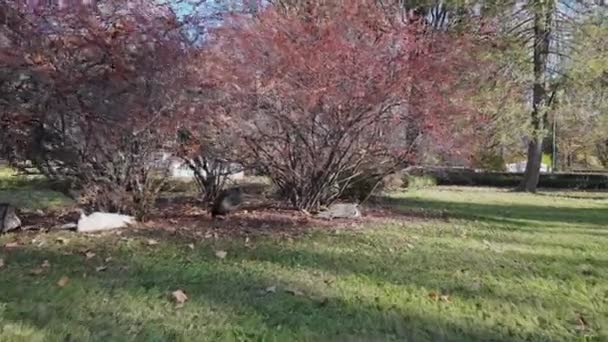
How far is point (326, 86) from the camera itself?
22.9 feet

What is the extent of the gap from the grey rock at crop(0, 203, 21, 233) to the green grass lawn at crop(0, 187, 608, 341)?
1.30ft

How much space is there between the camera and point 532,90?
16859 mm

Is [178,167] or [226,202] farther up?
[178,167]

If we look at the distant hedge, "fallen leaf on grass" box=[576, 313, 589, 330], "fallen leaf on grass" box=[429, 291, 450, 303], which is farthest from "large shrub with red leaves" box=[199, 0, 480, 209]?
the distant hedge

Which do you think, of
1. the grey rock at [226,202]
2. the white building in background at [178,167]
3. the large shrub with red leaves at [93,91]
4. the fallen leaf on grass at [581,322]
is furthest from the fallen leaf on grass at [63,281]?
the grey rock at [226,202]

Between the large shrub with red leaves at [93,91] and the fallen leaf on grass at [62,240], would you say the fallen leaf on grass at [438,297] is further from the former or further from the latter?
the large shrub with red leaves at [93,91]

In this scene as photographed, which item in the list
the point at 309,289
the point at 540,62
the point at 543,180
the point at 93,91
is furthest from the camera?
the point at 543,180

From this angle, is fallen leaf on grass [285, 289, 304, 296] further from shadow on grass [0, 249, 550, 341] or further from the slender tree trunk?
the slender tree trunk

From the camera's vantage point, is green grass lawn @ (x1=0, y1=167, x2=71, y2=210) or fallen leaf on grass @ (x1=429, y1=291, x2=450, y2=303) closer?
fallen leaf on grass @ (x1=429, y1=291, x2=450, y2=303)

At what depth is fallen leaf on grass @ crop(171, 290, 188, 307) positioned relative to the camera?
3814mm

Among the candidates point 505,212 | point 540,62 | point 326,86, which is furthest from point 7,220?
point 540,62

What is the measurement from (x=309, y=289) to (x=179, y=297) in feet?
3.11

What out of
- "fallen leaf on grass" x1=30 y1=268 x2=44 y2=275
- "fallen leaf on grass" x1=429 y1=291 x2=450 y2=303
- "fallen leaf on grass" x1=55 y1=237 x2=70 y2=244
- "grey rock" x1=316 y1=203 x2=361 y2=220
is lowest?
"fallen leaf on grass" x1=429 y1=291 x2=450 y2=303

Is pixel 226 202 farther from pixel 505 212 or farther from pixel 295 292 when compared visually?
pixel 505 212
